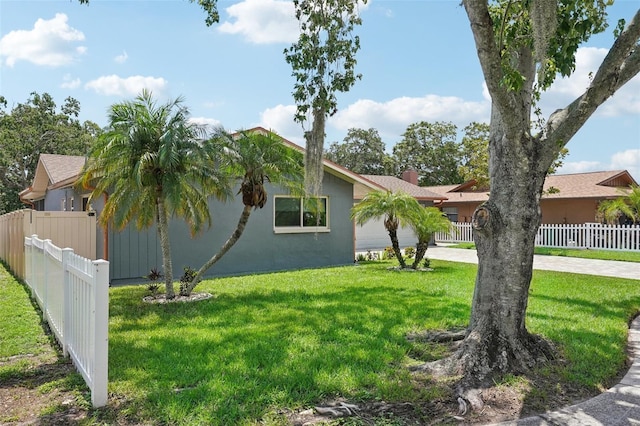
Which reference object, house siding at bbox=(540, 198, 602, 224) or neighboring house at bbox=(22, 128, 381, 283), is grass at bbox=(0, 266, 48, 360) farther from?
house siding at bbox=(540, 198, 602, 224)

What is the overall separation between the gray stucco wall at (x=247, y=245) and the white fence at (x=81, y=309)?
4617 mm

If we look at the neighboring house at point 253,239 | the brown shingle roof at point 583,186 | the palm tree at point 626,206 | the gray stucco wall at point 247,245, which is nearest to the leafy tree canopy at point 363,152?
the brown shingle roof at point 583,186

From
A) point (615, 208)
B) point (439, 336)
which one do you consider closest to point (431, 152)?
point (615, 208)

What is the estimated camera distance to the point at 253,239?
12.8 meters

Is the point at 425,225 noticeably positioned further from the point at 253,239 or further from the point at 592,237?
the point at 592,237

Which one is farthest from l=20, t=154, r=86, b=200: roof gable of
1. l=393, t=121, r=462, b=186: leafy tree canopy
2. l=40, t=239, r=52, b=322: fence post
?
l=393, t=121, r=462, b=186: leafy tree canopy

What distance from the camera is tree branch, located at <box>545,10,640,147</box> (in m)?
4.01

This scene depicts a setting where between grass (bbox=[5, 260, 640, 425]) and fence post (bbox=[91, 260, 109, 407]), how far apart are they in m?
0.18

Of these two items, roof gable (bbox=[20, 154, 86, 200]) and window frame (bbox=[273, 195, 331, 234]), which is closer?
window frame (bbox=[273, 195, 331, 234])

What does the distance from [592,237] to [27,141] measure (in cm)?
3387

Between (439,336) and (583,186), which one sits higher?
(583,186)

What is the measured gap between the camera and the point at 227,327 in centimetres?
619

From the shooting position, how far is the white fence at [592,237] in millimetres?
18250

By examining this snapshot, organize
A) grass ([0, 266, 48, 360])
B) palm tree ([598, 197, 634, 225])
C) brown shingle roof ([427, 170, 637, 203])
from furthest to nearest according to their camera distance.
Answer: brown shingle roof ([427, 170, 637, 203])
palm tree ([598, 197, 634, 225])
grass ([0, 266, 48, 360])
